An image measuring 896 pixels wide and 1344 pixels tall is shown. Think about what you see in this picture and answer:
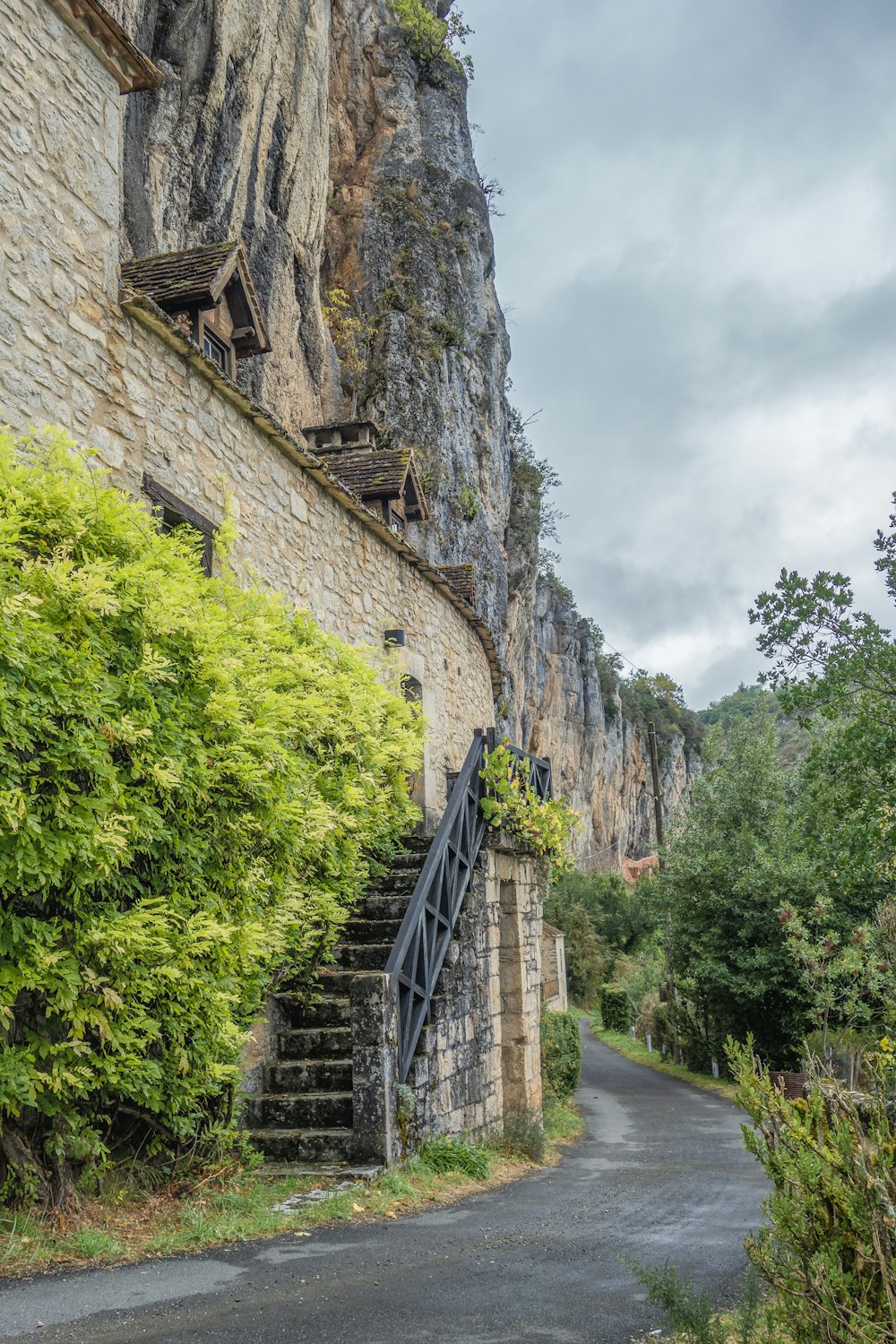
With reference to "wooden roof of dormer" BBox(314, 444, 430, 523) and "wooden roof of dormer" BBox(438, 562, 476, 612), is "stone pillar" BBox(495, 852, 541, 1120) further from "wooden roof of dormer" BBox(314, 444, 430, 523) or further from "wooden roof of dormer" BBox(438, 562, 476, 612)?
"wooden roof of dormer" BBox(438, 562, 476, 612)

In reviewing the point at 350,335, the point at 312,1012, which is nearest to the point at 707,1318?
the point at 312,1012

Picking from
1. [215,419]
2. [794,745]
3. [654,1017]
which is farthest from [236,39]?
[794,745]

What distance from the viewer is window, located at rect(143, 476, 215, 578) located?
6.53m

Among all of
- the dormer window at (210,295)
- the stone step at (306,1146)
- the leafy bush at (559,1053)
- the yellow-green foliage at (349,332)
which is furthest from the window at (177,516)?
the yellow-green foliage at (349,332)

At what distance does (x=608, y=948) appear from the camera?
123ft

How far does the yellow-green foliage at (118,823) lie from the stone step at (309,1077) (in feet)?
3.18

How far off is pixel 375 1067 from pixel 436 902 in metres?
1.83

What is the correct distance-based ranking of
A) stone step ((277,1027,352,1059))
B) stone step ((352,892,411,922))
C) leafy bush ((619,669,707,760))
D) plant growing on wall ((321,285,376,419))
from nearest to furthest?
stone step ((277,1027,352,1059))
stone step ((352,892,411,922))
plant growing on wall ((321,285,376,419))
leafy bush ((619,669,707,760))

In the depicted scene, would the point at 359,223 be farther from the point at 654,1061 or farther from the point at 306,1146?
the point at 306,1146

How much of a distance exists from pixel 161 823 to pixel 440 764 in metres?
8.63

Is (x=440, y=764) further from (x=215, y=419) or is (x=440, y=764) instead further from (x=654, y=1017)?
(x=654, y=1017)

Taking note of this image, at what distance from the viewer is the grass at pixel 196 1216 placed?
150 inches

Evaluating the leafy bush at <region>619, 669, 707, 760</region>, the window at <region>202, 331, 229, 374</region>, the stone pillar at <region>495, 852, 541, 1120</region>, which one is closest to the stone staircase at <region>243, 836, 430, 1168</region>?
the stone pillar at <region>495, 852, 541, 1120</region>

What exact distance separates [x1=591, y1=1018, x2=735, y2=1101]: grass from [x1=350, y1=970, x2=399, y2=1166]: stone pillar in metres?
9.56
